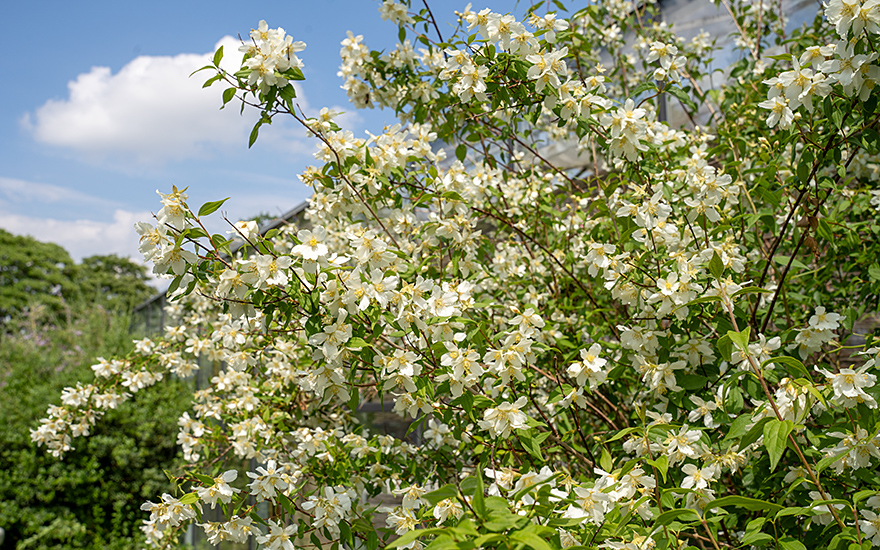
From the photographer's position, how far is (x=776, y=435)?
0.84 m

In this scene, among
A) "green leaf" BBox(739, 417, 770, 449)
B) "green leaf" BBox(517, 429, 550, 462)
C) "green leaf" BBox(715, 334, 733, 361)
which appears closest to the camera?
"green leaf" BBox(739, 417, 770, 449)

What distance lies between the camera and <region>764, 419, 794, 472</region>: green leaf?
2.67 ft

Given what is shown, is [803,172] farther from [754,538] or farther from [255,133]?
[255,133]

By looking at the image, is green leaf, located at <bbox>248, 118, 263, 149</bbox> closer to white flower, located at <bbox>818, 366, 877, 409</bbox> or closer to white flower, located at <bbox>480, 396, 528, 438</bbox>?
white flower, located at <bbox>480, 396, 528, 438</bbox>

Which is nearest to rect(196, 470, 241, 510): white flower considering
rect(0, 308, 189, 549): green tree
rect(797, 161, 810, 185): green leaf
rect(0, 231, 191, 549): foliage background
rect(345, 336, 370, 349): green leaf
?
rect(345, 336, 370, 349): green leaf

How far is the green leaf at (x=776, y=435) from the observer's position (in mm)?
815

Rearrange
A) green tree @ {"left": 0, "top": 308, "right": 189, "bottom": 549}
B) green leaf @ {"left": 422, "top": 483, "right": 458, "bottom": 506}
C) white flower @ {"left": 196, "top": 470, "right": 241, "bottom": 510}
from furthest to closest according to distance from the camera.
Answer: green tree @ {"left": 0, "top": 308, "right": 189, "bottom": 549}
white flower @ {"left": 196, "top": 470, "right": 241, "bottom": 510}
green leaf @ {"left": 422, "top": 483, "right": 458, "bottom": 506}

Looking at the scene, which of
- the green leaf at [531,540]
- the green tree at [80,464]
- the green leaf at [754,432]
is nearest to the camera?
the green leaf at [531,540]

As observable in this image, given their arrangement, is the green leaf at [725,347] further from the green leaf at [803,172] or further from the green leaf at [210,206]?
the green leaf at [210,206]

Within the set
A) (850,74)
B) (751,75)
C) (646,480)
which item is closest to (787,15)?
(751,75)

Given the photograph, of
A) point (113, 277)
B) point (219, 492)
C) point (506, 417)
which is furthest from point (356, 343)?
point (113, 277)

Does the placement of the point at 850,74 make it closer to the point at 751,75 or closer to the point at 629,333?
the point at 629,333

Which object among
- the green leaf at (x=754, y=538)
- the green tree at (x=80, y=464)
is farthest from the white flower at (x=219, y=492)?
the green tree at (x=80, y=464)

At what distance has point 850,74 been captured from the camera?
97cm
